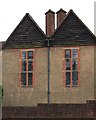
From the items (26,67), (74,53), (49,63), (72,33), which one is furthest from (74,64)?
(26,67)

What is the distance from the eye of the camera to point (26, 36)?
34500 millimetres

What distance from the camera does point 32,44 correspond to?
112 ft

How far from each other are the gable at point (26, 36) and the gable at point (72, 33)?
60.3 inches

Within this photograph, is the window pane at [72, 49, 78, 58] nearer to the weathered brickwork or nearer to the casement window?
the casement window

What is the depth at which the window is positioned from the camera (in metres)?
33.6

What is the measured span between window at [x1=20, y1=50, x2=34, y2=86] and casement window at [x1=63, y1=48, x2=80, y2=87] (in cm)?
328

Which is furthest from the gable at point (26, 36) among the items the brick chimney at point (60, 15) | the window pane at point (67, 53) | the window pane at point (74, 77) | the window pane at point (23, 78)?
the window pane at point (74, 77)

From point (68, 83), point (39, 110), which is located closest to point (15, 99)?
point (68, 83)

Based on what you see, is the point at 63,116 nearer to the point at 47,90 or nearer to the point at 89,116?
the point at 89,116

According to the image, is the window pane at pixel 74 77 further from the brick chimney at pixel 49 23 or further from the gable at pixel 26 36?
the brick chimney at pixel 49 23

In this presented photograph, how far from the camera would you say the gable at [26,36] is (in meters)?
34.1

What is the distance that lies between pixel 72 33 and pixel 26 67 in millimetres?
5600

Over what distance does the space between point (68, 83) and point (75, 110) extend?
7.33m

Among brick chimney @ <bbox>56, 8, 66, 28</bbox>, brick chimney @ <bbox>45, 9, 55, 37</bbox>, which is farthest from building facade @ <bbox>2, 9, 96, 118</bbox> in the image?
brick chimney @ <bbox>56, 8, 66, 28</bbox>
